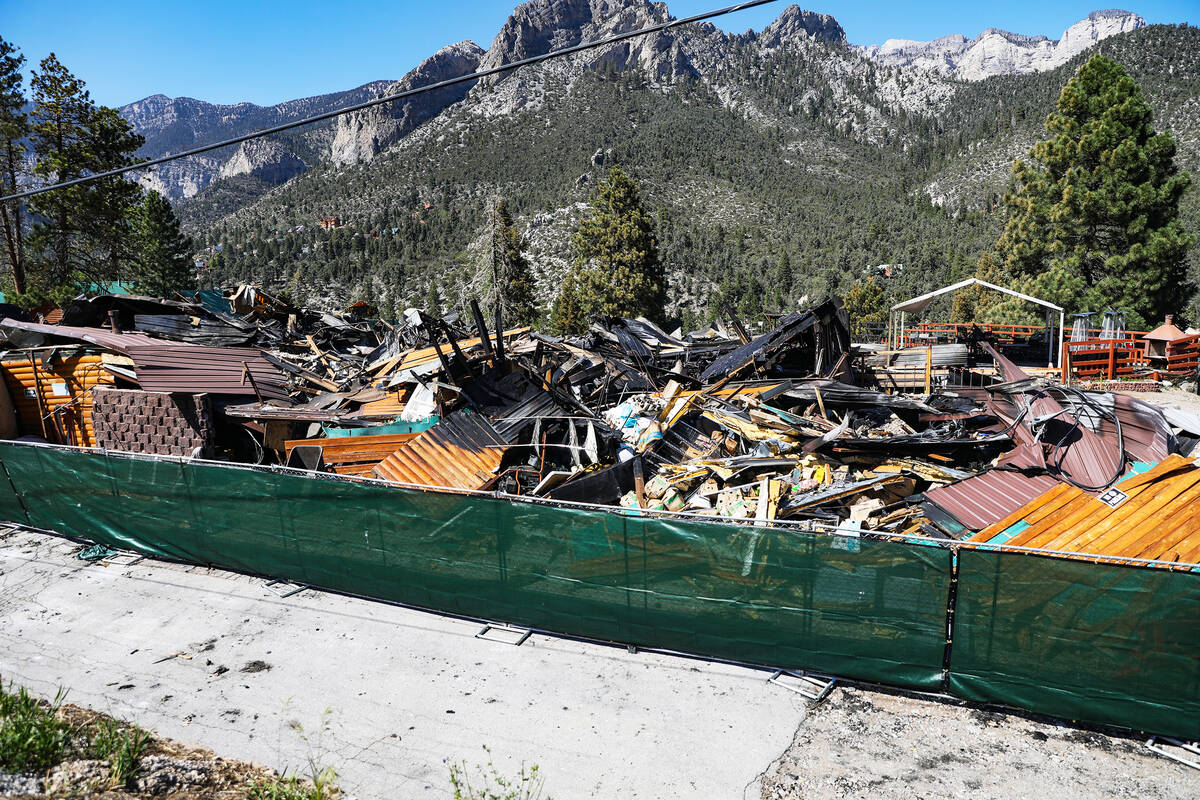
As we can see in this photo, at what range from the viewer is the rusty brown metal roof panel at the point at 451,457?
31.4 ft

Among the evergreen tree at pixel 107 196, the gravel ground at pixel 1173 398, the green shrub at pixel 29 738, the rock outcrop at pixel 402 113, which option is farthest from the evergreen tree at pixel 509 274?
the rock outcrop at pixel 402 113

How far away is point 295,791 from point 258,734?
4.17 feet

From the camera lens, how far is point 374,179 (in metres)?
109

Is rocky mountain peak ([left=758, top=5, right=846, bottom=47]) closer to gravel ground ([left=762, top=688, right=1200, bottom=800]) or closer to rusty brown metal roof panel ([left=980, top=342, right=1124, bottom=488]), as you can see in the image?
rusty brown metal roof panel ([left=980, top=342, right=1124, bottom=488])

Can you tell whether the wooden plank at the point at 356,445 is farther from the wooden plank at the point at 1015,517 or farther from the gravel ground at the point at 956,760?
the wooden plank at the point at 1015,517

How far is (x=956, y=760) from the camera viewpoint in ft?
16.6

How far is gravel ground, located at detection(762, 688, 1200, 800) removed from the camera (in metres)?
4.76

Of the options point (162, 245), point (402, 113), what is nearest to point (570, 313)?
point (162, 245)

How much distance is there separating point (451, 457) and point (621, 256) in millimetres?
31697

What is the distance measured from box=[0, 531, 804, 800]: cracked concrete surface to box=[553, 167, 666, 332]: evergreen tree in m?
33.0

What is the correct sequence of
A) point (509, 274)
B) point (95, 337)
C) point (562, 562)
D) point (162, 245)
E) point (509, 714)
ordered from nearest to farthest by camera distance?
point (509, 714)
point (562, 562)
point (95, 337)
point (509, 274)
point (162, 245)

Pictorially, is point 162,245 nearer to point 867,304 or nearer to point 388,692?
point 388,692

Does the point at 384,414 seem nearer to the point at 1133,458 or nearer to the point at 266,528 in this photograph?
the point at 266,528

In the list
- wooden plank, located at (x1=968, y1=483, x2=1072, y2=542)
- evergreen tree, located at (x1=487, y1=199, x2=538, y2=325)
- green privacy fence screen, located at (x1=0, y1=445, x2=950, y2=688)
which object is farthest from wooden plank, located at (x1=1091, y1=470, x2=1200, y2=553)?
evergreen tree, located at (x1=487, y1=199, x2=538, y2=325)
